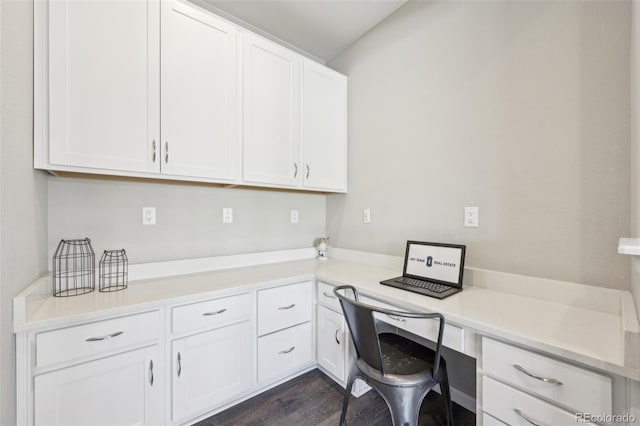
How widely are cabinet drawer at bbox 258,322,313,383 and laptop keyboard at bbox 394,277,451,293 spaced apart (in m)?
0.78

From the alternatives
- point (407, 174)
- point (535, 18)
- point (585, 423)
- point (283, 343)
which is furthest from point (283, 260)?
point (535, 18)

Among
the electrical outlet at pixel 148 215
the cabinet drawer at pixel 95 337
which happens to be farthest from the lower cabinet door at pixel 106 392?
the electrical outlet at pixel 148 215

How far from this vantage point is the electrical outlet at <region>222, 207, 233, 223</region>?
2133mm

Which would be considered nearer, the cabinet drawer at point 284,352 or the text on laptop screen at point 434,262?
the text on laptop screen at point 434,262

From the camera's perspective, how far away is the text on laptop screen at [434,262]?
1575mm

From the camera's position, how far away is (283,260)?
245 cm

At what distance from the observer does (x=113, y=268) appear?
1672 mm

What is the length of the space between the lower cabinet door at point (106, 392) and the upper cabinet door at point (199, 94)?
103 cm

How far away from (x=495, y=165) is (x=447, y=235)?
51 centimetres

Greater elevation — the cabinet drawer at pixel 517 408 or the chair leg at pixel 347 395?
the cabinet drawer at pixel 517 408

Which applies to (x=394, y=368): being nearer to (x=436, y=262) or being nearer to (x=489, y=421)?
(x=489, y=421)

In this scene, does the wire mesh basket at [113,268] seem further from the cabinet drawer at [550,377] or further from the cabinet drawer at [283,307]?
the cabinet drawer at [550,377]

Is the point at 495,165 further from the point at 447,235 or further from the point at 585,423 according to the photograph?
the point at 585,423

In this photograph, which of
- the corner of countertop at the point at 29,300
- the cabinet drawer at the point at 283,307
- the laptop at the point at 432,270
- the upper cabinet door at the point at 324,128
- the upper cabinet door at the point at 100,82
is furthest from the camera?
the upper cabinet door at the point at 324,128
